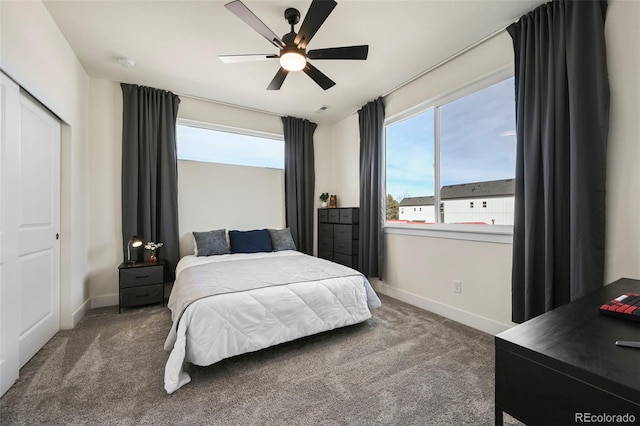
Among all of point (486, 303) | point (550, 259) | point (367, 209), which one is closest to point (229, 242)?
point (367, 209)

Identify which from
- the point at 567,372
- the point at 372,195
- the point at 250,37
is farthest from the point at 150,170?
the point at 567,372

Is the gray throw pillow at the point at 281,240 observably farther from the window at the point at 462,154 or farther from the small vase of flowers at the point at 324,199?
the window at the point at 462,154

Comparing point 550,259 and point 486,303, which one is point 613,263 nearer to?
point 550,259

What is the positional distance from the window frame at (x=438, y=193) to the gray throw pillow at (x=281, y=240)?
1.38 m

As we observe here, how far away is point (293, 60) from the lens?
7.03ft

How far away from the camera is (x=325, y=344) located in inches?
89.4

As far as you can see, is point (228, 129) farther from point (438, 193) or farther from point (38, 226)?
point (438, 193)

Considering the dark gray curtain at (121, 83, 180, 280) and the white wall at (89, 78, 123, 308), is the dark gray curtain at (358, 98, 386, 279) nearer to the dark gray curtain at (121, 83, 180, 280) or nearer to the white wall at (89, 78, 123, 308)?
the dark gray curtain at (121, 83, 180, 280)

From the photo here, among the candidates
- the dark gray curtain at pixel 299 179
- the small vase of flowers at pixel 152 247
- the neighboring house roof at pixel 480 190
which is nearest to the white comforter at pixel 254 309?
the small vase of flowers at pixel 152 247

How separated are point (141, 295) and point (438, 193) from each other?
3.58 m

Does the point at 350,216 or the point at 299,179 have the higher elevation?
the point at 299,179

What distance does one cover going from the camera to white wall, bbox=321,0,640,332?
1.70m

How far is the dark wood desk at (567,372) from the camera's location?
608mm

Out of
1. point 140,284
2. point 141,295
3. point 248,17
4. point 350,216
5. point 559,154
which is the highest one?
point 248,17
